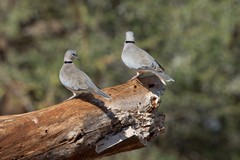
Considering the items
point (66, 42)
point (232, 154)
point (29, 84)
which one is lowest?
point (232, 154)

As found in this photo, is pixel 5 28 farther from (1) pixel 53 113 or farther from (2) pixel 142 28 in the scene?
(1) pixel 53 113

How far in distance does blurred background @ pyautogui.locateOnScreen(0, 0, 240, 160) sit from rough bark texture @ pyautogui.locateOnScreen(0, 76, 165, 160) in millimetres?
3480

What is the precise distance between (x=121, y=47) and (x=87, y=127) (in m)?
4.21

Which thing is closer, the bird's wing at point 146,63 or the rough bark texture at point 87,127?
the rough bark texture at point 87,127

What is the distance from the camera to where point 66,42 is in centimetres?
840

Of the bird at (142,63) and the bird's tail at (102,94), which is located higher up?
the bird at (142,63)

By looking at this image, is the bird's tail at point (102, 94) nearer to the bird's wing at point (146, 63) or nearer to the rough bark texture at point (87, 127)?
the rough bark texture at point (87, 127)

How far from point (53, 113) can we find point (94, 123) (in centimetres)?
23

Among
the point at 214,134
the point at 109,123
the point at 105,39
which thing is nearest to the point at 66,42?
the point at 105,39

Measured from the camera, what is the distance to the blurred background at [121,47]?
784 centimetres

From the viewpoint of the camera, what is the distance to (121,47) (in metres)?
7.99

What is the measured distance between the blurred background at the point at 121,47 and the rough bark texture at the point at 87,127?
3480mm

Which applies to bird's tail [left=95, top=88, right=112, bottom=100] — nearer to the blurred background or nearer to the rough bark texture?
the rough bark texture

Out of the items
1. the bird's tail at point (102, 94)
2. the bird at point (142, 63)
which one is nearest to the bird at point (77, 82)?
the bird's tail at point (102, 94)
